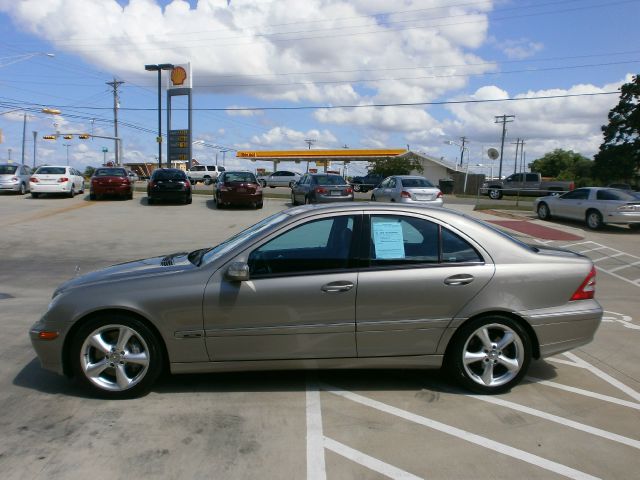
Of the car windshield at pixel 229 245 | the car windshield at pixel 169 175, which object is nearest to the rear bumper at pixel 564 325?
the car windshield at pixel 229 245

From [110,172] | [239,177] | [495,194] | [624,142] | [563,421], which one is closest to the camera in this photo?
[563,421]

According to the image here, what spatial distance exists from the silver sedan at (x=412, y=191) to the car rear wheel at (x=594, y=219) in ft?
16.2

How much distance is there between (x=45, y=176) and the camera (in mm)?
25266

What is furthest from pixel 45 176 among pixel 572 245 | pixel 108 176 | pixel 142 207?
pixel 572 245

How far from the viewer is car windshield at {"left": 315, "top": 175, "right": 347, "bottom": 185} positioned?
21.7 m

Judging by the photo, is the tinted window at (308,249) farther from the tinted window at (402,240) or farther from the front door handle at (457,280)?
the front door handle at (457,280)

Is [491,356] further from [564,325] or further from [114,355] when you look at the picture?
[114,355]

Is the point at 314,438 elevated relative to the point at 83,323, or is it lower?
lower

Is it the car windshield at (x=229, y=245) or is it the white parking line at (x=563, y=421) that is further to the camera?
the car windshield at (x=229, y=245)

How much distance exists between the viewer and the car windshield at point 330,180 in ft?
71.1

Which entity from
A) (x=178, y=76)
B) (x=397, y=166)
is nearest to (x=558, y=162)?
(x=397, y=166)

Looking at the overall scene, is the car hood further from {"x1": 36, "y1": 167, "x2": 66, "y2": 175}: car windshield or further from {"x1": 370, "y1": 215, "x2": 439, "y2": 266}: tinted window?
{"x1": 36, "y1": 167, "x2": 66, "y2": 175}: car windshield

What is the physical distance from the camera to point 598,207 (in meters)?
17.6

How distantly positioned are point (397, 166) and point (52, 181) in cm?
4145
